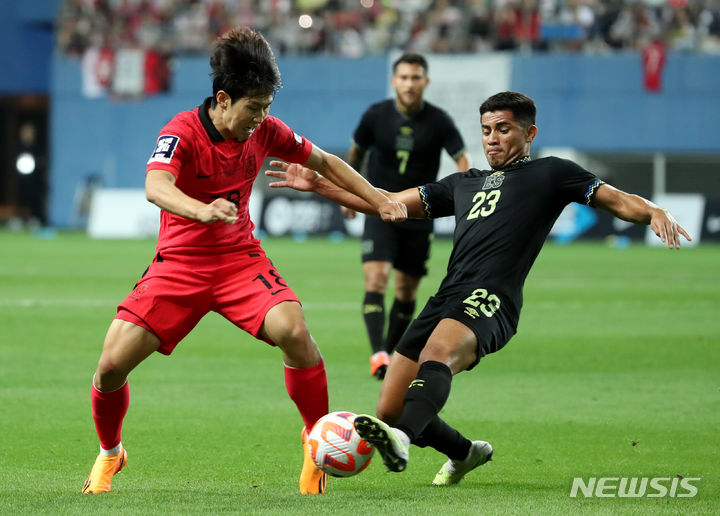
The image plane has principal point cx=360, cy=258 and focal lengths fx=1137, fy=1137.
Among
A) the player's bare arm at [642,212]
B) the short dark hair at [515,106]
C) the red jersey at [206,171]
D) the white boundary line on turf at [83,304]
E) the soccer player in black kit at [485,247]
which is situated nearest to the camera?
the player's bare arm at [642,212]

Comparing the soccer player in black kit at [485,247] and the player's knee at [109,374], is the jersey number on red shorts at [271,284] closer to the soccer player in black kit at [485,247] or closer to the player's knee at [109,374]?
the soccer player in black kit at [485,247]

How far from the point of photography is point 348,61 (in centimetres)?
3459

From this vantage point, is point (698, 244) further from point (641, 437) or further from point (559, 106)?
point (641, 437)

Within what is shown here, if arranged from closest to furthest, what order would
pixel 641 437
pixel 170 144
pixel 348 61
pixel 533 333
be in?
pixel 170 144, pixel 641 437, pixel 533 333, pixel 348 61

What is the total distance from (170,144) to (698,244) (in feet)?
79.8

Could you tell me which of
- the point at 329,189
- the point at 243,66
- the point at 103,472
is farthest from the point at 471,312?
the point at 103,472

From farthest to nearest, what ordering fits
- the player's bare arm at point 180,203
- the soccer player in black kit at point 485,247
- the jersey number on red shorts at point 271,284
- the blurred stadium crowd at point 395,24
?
the blurred stadium crowd at point 395,24 < the jersey number on red shorts at point 271,284 < the soccer player in black kit at point 485,247 < the player's bare arm at point 180,203

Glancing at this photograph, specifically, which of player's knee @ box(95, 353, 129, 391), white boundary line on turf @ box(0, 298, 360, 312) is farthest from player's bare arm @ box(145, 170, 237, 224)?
white boundary line on turf @ box(0, 298, 360, 312)

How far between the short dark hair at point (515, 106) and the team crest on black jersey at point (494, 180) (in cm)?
29

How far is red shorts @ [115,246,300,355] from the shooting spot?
538 cm

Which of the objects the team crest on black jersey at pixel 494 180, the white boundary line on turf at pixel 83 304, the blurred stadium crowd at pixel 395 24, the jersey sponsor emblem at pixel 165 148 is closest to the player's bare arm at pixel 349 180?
the team crest on black jersey at pixel 494 180

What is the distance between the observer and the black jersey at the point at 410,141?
9898mm

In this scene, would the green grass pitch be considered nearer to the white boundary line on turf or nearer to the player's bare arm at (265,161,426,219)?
the white boundary line on turf

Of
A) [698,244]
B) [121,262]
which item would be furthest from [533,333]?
[698,244]
